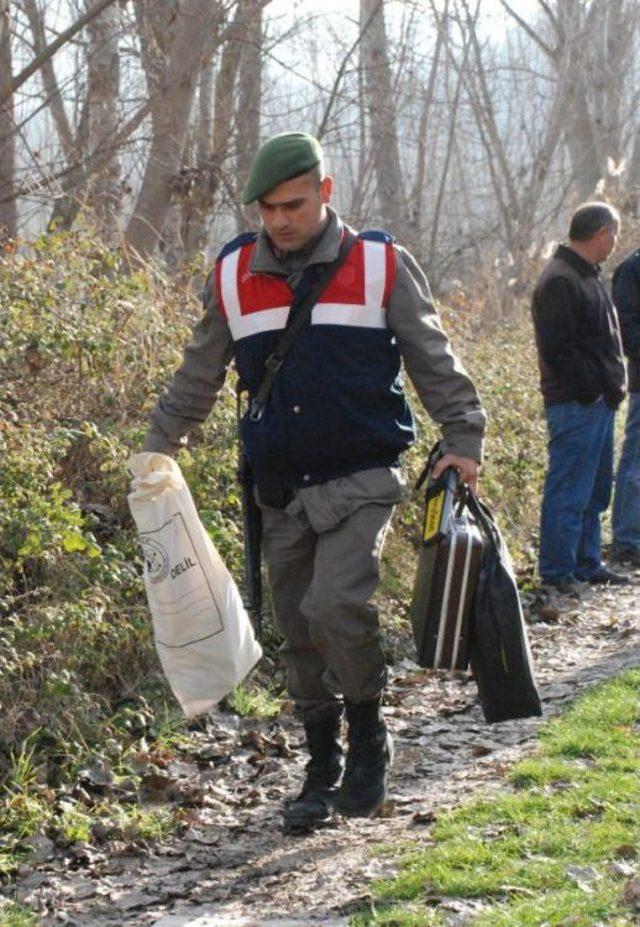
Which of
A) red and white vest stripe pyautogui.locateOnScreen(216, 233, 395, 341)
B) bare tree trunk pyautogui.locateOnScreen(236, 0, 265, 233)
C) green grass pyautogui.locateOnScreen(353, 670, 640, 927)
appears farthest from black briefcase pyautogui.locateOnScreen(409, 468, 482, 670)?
bare tree trunk pyautogui.locateOnScreen(236, 0, 265, 233)

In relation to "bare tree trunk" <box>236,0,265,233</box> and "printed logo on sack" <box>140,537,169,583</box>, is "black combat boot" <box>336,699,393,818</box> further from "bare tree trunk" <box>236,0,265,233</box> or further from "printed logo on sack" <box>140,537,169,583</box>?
"bare tree trunk" <box>236,0,265,233</box>

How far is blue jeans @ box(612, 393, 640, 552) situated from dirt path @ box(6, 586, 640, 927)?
8.84 ft

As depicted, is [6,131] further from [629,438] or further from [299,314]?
[299,314]

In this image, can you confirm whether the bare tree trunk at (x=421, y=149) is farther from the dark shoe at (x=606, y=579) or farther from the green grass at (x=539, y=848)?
the green grass at (x=539, y=848)

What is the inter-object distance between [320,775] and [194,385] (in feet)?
4.80

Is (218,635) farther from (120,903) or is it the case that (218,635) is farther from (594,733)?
(594,733)

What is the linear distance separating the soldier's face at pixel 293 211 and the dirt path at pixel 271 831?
6.69ft

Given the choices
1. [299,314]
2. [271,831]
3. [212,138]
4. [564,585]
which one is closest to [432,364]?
[299,314]

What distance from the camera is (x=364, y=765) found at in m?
5.30

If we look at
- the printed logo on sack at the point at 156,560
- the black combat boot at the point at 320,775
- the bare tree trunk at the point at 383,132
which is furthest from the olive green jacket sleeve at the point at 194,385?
the bare tree trunk at the point at 383,132

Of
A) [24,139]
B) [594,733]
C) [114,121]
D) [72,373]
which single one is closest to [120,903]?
[594,733]

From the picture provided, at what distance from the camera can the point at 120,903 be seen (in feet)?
15.8

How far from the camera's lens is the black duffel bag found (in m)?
4.96

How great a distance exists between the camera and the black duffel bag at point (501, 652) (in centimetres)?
496
